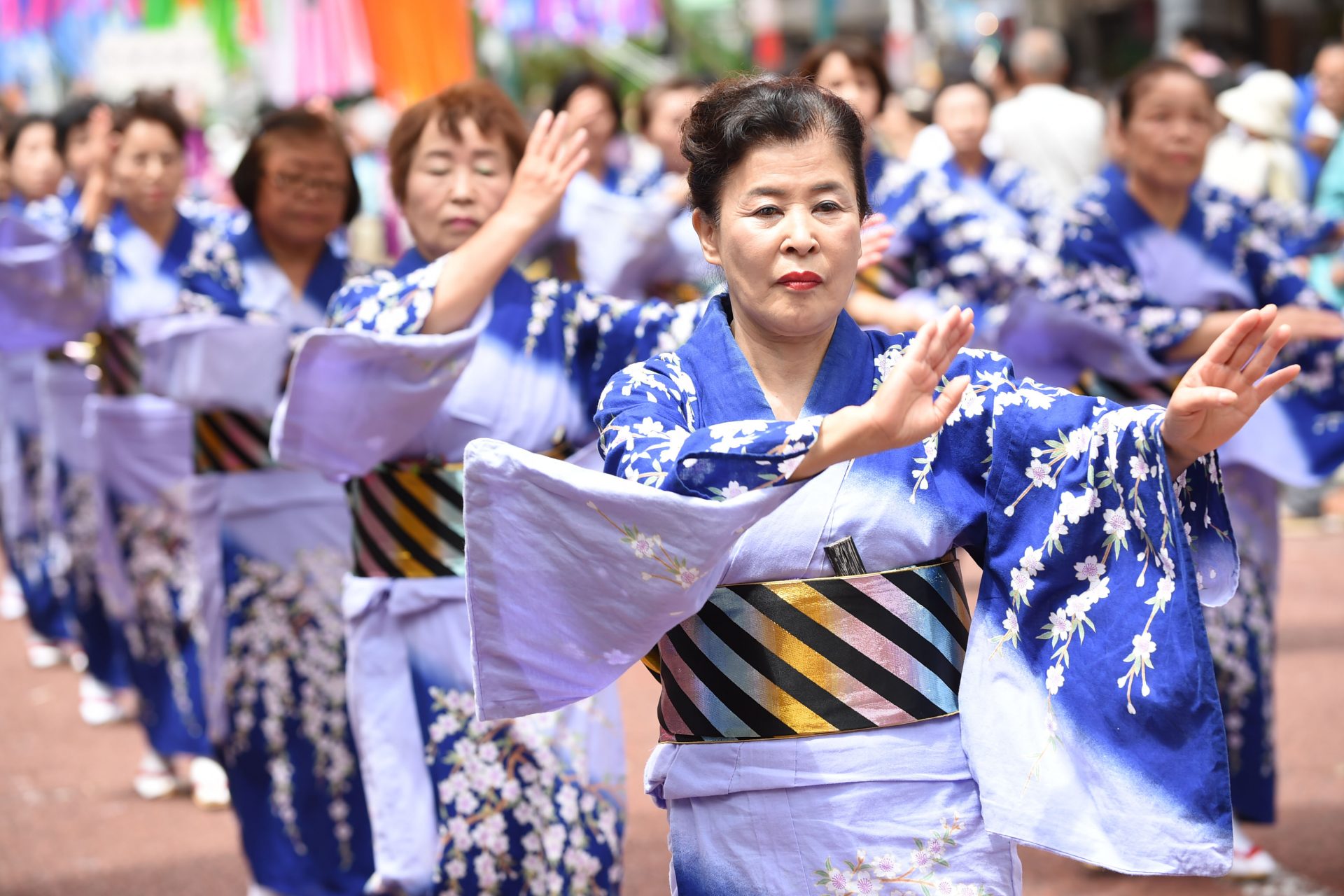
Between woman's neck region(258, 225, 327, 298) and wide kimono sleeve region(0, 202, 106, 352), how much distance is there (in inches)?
57.4

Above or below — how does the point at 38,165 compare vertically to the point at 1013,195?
above

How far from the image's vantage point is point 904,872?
8.26 feet

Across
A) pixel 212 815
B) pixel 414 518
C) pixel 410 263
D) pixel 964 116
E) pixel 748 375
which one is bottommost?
pixel 212 815

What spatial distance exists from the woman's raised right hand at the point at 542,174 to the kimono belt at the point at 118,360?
2886 mm

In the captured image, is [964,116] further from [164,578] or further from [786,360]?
[786,360]

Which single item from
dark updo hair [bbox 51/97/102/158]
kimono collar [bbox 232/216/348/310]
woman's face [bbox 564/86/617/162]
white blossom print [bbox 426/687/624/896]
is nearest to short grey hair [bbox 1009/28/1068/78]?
woman's face [bbox 564/86/617/162]

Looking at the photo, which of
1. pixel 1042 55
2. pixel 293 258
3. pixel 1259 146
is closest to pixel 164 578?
pixel 293 258

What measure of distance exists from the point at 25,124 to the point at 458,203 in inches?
227

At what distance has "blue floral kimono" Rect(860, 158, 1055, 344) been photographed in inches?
213

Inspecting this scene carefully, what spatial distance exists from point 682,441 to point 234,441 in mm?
2887

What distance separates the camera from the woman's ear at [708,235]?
264 cm

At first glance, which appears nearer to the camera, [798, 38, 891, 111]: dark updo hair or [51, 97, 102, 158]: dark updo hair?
[798, 38, 891, 111]: dark updo hair

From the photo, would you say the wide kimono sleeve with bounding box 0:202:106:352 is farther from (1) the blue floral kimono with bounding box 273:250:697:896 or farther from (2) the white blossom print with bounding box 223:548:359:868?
(1) the blue floral kimono with bounding box 273:250:697:896

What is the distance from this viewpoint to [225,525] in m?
4.99
